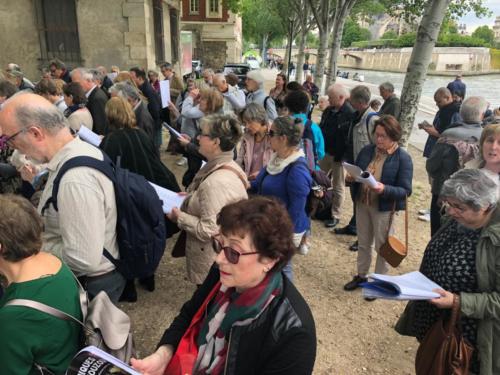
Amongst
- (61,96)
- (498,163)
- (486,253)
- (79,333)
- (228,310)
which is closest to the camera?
(228,310)

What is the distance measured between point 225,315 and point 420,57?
18.8 feet

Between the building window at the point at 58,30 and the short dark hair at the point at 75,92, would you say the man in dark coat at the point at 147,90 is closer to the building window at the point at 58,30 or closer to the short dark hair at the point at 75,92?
the short dark hair at the point at 75,92

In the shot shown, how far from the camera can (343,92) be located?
199 inches

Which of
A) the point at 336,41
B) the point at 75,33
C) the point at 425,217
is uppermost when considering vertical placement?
the point at 336,41

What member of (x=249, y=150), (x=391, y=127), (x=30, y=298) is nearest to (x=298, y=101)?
(x=249, y=150)

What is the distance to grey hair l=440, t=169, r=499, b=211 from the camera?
191 cm

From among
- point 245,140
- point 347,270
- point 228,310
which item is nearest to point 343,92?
point 245,140

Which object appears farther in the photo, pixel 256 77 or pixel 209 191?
pixel 256 77

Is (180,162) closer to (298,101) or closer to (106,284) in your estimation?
(298,101)

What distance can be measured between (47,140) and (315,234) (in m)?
3.99

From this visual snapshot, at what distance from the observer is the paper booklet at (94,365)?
130 centimetres

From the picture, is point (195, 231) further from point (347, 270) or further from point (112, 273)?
point (347, 270)

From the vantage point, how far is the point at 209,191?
8.27ft

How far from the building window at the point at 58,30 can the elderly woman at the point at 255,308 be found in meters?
Result: 12.3
